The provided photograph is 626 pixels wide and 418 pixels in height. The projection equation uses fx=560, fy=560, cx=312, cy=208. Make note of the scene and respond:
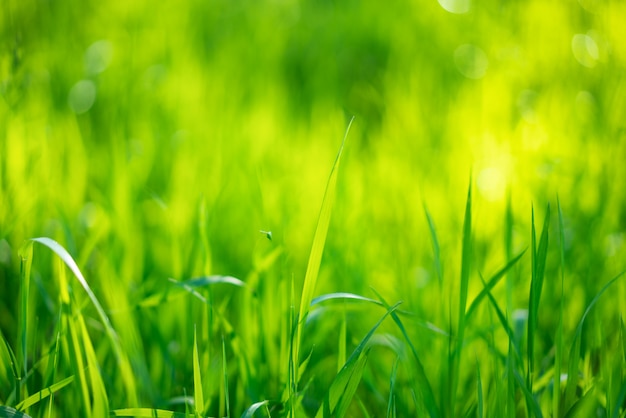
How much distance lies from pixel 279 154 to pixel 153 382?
76 centimetres

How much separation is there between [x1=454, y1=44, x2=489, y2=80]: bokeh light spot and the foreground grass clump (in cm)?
102

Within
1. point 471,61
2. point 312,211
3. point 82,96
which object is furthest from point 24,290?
point 471,61

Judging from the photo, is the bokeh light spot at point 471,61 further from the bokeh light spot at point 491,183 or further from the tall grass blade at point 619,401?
the tall grass blade at point 619,401

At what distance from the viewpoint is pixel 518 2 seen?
2.19 meters

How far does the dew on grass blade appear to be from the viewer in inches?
68.6

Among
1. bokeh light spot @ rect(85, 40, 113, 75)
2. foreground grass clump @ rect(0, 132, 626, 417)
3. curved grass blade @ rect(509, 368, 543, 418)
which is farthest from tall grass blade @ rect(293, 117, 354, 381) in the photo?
bokeh light spot @ rect(85, 40, 113, 75)

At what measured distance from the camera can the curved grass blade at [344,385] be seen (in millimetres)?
649

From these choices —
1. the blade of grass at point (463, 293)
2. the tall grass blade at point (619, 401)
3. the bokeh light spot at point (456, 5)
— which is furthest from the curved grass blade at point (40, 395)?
the bokeh light spot at point (456, 5)

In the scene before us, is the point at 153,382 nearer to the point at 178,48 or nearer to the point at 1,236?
the point at 1,236

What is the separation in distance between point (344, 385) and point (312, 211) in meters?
0.68

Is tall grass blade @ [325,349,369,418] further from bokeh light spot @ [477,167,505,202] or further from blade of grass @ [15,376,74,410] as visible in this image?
bokeh light spot @ [477,167,505,202]

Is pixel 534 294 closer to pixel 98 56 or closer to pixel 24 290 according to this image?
pixel 24 290

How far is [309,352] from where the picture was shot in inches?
35.6

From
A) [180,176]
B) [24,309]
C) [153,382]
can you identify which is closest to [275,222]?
[180,176]
